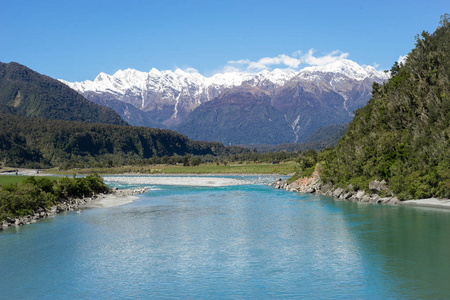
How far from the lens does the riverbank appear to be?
71188 mm

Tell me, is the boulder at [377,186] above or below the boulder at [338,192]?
above

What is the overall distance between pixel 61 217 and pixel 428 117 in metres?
68.2

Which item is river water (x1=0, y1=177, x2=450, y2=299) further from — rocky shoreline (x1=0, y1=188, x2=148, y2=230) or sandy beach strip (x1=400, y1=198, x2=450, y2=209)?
sandy beach strip (x1=400, y1=198, x2=450, y2=209)

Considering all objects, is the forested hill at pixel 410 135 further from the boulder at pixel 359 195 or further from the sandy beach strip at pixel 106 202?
the sandy beach strip at pixel 106 202

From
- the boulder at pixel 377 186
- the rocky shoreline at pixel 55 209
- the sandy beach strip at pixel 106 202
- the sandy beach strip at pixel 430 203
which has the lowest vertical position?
the sandy beach strip at pixel 106 202

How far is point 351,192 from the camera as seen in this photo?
292 ft

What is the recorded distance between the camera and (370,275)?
3397 centimetres

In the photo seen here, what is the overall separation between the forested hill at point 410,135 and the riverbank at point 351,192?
52.8 inches

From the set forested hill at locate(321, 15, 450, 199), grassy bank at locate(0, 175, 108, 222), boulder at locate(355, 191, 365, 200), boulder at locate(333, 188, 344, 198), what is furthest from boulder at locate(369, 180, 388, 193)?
grassy bank at locate(0, 175, 108, 222)

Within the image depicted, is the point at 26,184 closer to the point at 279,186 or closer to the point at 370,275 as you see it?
the point at 370,275

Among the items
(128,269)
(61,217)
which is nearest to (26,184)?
(61,217)

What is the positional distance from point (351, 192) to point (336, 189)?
6.53 m

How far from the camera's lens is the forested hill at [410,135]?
74.2 m

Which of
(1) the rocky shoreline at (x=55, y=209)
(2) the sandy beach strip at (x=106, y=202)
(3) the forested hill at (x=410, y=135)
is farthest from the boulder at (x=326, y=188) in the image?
(1) the rocky shoreline at (x=55, y=209)
